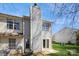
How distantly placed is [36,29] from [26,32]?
15 cm

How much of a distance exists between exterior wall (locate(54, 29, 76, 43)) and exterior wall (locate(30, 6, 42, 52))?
243 millimetres

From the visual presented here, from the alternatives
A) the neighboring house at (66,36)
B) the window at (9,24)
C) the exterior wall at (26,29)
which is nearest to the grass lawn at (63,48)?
the neighboring house at (66,36)

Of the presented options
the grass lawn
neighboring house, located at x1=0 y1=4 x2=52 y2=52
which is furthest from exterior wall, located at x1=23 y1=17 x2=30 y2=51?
the grass lawn

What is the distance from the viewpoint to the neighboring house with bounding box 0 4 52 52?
3.70 metres

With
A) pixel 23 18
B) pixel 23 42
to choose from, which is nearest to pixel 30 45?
pixel 23 42

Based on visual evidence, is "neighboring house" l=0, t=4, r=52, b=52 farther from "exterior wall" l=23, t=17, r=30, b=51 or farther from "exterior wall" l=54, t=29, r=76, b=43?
"exterior wall" l=54, t=29, r=76, b=43

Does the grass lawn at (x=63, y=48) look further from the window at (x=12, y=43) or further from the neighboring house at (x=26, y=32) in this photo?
the window at (x=12, y=43)

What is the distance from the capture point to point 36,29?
3.74 metres

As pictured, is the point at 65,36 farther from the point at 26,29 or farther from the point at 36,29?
the point at 26,29

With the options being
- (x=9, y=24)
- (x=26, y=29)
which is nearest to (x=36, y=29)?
(x=26, y=29)

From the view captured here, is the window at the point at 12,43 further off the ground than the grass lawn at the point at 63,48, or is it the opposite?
the window at the point at 12,43

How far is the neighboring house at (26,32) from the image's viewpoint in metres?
3.70

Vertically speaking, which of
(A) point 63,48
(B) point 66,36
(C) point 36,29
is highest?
(C) point 36,29

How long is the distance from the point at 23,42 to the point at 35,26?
0.28m
